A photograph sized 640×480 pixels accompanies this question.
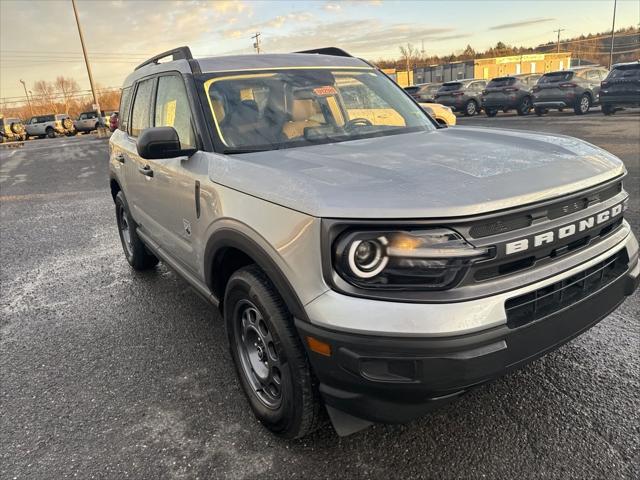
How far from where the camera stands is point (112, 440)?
104 inches

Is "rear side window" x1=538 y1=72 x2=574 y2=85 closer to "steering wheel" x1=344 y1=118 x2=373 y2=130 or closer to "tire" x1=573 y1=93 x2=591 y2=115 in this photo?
"tire" x1=573 y1=93 x2=591 y2=115

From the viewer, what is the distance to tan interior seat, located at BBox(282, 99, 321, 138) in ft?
10.2

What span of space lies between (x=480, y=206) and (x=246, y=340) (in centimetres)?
150

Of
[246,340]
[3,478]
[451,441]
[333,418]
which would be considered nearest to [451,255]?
[333,418]

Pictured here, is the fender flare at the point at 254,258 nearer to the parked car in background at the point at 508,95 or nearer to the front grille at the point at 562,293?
the front grille at the point at 562,293

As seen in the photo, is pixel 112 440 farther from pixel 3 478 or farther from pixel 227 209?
pixel 227 209

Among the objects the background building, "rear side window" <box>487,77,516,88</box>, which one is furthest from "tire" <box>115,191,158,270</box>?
the background building

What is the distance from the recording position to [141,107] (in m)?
4.33

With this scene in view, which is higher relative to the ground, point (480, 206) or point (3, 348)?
point (480, 206)

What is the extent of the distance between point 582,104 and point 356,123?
64.3 ft

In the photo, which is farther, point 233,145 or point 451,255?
point 233,145

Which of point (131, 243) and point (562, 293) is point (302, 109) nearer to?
point (562, 293)

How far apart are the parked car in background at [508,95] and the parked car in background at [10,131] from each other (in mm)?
34885

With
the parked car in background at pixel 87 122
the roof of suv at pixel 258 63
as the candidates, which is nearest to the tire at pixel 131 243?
the roof of suv at pixel 258 63
